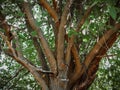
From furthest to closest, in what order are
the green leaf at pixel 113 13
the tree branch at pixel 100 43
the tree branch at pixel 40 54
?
the tree branch at pixel 40 54 < the tree branch at pixel 100 43 < the green leaf at pixel 113 13

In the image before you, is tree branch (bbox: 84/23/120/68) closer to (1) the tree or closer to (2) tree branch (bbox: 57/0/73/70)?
(1) the tree

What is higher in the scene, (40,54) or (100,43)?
(100,43)

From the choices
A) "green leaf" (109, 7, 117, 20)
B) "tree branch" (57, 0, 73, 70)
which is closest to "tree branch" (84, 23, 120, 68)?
"tree branch" (57, 0, 73, 70)

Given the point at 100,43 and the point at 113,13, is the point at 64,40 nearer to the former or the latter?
the point at 100,43

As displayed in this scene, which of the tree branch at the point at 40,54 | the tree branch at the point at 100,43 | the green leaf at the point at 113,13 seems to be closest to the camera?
the green leaf at the point at 113,13

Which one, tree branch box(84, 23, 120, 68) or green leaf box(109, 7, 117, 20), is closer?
green leaf box(109, 7, 117, 20)

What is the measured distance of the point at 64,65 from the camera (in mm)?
4297

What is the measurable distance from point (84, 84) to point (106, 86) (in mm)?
2039

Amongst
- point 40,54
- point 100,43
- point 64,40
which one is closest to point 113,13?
point 100,43

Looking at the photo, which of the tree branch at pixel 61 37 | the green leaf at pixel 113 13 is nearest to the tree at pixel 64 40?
the tree branch at pixel 61 37

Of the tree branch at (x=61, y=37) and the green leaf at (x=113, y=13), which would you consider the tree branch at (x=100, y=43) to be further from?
the green leaf at (x=113, y=13)

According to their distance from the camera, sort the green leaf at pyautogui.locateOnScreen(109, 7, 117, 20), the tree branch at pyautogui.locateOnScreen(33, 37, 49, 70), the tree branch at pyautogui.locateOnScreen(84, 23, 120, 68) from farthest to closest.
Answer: the tree branch at pyautogui.locateOnScreen(33, 37, 49, 70) → the tree branch at pyautogui.locateOnScreen(84, 23, 120, 68) → the green leaf at pyautogui.locateOnScreen(109, 7, 117, 20)

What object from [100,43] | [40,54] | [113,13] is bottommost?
[40,54]

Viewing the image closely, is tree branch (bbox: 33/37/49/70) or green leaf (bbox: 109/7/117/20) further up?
green leaf (bbox: 109/7/117/20)
